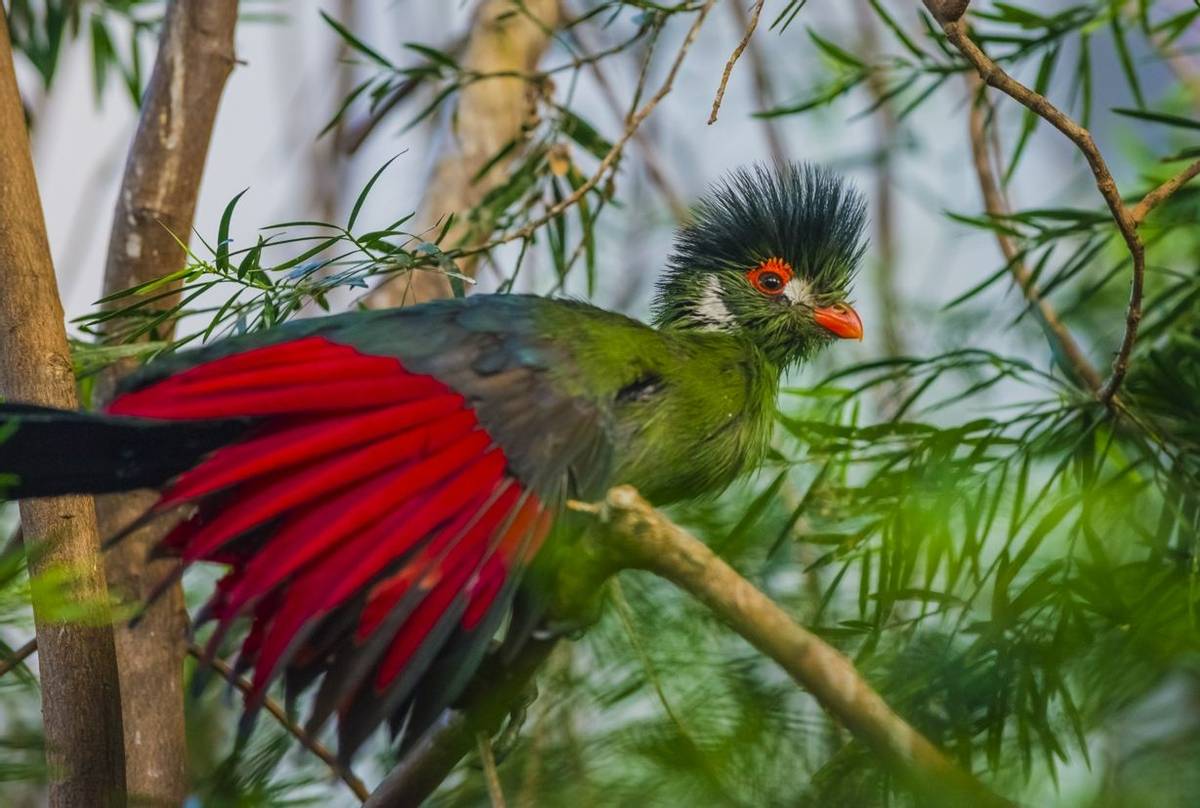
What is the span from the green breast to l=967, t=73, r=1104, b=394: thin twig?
46 centimetres

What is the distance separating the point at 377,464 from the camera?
1.53m

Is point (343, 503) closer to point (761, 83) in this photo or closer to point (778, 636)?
point (778, 636)

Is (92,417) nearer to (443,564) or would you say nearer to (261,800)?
(443,564)

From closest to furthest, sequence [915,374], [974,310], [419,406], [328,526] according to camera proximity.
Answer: [328,526], [419,406], [915,374], [974,310]

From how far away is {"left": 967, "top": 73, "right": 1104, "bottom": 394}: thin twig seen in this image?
2221 mm

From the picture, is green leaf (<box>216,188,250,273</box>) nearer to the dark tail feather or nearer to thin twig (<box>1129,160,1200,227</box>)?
the dark tail feather

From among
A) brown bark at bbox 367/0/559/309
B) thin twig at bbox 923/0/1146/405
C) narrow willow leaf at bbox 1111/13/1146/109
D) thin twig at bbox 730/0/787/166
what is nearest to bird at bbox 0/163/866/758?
thin twig at bbox 923/0/1146/405

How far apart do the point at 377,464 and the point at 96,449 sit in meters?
0.31

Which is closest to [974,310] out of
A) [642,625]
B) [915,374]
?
[915,374]

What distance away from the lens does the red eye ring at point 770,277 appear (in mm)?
2248

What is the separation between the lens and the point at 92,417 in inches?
59.2

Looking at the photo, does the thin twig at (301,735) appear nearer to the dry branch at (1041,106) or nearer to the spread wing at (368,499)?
the spread wing at (368,499)

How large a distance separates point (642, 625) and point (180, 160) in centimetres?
98

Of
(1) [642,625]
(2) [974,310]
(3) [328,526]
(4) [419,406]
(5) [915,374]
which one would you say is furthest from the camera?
(2) [974,310]
